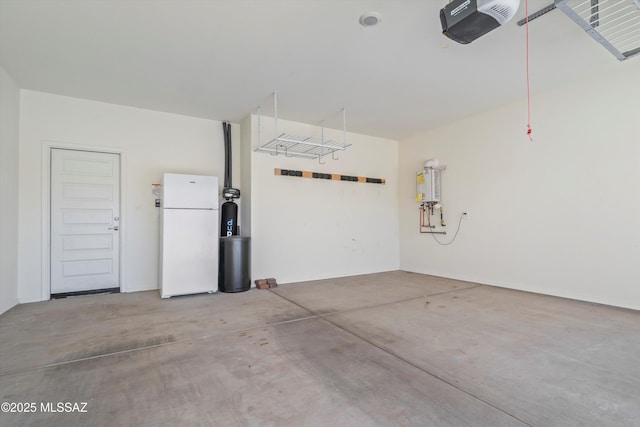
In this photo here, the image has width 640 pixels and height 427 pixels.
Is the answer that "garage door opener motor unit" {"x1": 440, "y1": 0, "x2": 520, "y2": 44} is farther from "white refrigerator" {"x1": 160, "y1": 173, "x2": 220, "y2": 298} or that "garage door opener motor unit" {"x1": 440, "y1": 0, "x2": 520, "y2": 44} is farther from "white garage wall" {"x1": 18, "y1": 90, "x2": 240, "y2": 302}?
"white garage wall" {"x1": 18, "y1": 90, "x2": 240, "y2": 302}

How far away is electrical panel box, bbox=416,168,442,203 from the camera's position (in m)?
5.79

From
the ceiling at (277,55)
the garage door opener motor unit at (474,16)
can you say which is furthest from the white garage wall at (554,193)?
the garage door opener motor unit at (474,16)

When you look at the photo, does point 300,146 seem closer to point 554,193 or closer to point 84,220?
point 84,220

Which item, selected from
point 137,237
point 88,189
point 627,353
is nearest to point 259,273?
point 137,237

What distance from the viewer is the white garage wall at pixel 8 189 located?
11.7 ft

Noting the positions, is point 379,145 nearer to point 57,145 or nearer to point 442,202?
point 442,202

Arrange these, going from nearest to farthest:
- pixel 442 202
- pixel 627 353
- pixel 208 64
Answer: pixel 627 353, pixel 208 64, pixel 442 202

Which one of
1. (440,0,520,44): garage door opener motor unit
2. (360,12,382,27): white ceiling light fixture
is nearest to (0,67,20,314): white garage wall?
(360,12,382,27): white ceiling light fixture

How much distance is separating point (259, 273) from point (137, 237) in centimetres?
196

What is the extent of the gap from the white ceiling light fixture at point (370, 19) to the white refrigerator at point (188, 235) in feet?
9.72

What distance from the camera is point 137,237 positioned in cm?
477

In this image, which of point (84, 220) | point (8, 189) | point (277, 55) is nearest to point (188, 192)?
point (84, 220)

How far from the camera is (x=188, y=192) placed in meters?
4.43

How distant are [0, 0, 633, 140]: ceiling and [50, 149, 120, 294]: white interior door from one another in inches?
38.7
